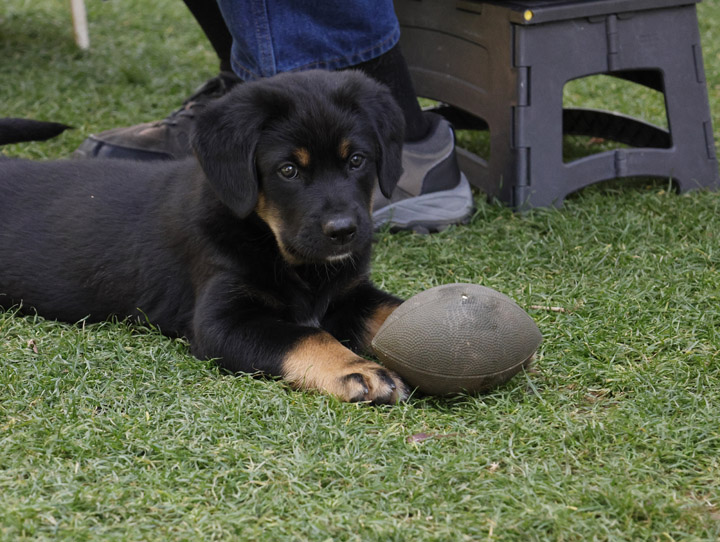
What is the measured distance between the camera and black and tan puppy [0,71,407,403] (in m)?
2.58

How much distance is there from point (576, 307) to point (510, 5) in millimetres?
1433

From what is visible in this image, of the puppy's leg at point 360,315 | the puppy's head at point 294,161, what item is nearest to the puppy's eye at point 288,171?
the puppy's head at point 294,161

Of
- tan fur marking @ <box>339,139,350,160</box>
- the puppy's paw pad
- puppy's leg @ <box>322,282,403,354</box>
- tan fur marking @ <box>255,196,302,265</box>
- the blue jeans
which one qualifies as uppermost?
the blue jeans

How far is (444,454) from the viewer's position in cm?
211

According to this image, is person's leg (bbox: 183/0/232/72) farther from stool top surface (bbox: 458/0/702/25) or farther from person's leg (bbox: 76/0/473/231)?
stool top surface (bbox: 458/0/702/25)

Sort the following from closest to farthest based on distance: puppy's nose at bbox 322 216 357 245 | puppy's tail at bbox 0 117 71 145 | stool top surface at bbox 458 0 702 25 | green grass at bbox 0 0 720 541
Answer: green grass at bbox 0 0 720 541 < puppy's nose at bbox 322 216 357 245 < puppy's tail at bbox 0 117 71 145 < stool top surface at bbox 458 0 702 25

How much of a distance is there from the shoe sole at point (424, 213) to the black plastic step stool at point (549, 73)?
0.30 metres

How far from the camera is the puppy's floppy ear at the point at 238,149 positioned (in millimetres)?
2623

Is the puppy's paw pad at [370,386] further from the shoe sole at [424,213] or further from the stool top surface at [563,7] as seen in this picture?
the stool top surface at [563,7]

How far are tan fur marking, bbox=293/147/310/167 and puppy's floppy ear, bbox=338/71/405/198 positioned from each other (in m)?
0.26

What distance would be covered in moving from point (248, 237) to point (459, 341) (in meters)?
0.77

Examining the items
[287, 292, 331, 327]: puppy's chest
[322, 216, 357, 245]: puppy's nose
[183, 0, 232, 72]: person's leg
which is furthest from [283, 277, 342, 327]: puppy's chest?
[183, 0, 232, 72]: person's leg

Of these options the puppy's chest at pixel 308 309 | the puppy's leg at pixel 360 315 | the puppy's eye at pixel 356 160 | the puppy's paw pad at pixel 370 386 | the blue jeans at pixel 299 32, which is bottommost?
the puppy's leg at pixel 360 315

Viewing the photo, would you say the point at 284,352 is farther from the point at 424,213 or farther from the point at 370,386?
the point at 424,213
